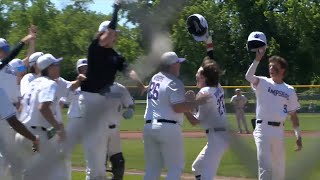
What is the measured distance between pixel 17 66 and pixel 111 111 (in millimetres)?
5627

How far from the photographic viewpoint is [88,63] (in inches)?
123

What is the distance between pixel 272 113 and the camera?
7.89 metres

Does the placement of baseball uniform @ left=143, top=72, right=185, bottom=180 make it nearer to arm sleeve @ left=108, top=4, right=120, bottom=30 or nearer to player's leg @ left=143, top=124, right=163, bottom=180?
player's leg @ left=143, top=124, right=163, bottom=180

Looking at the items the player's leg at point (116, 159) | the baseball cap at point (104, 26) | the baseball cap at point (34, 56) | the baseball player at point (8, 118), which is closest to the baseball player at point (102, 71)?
the baseball cap at point (104, 26)

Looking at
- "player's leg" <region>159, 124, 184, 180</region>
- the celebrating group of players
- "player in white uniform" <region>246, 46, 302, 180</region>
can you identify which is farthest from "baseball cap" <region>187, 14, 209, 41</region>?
"player in white uniform" <region>246, 46, 302, 180</region>

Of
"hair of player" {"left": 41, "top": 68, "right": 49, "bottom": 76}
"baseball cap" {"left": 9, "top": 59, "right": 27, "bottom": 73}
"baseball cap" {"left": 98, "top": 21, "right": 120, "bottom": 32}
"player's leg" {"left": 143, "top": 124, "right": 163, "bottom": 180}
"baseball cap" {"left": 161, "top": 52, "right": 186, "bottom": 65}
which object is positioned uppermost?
"baseball cap" {"left": 9, "top": 59, "right": 27, "bottom": 73}

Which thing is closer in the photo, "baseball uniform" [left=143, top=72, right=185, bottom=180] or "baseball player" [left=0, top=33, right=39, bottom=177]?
"baseball player" [left=0, top=33, right=39, bottom=177]

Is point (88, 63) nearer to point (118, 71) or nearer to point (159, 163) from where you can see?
point (118, 71)

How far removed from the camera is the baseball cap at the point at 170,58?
2461mm

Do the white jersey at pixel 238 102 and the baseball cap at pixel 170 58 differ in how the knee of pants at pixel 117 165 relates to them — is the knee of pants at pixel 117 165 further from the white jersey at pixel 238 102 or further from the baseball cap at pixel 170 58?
the white jersey at pixel 238 102

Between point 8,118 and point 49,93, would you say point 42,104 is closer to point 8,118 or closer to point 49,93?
point 49,93

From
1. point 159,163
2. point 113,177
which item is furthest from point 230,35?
point 113,177

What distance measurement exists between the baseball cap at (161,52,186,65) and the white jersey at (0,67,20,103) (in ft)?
17.4

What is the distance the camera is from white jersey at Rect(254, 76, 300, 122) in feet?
25.9
